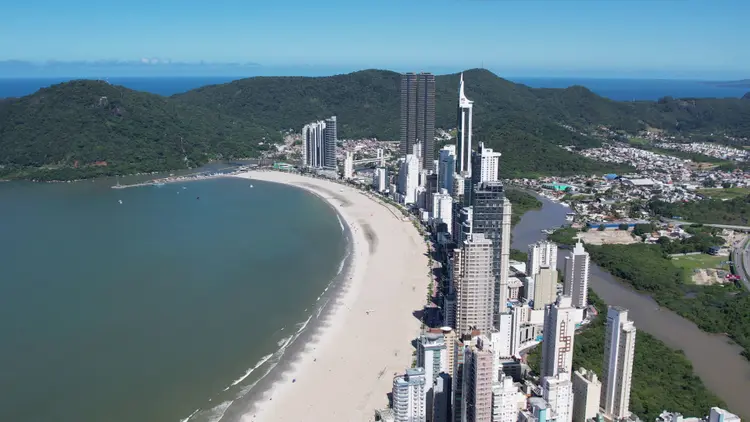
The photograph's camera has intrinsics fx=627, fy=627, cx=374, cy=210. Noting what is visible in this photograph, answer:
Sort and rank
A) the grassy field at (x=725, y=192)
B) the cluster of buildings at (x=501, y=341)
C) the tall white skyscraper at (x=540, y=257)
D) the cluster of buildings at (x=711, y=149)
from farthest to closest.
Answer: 1. the cluster of buildings at (x=711, y=149)
2. the grassy field at (x=725, y=192)
3. the tall white skyscraper at (x=540, y=257)
4. the cluster of buildings at (x=501, y=341)

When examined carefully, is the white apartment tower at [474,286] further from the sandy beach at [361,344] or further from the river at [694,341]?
the river at [694,341]

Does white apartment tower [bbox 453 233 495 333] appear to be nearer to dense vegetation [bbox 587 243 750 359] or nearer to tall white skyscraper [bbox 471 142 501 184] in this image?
dense vegetation [bbox 587 243 750 359]

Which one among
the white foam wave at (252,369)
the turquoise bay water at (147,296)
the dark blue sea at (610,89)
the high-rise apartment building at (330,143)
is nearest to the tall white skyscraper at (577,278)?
the turquoise bay water at (147,296)

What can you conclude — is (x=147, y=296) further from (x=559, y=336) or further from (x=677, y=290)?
(x=677, y=290)

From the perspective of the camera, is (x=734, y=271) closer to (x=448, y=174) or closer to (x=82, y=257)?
(x=448, y=174)

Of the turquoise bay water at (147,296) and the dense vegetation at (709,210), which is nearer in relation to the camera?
the turquoise bay water at (147,296)

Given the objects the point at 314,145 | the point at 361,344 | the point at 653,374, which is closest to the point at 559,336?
the point at 653,374

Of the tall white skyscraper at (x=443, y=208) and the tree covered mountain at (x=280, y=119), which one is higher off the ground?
the tree covered mountain at (x=280, y=119)

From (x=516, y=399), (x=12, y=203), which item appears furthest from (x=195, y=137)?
(x=516, y=399)
